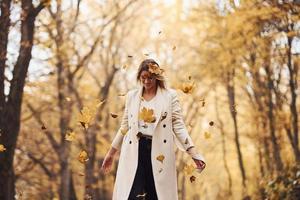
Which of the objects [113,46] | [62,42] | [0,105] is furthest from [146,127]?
[113,46]

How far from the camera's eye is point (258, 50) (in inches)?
698

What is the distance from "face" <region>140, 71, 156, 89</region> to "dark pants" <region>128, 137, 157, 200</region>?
497mm

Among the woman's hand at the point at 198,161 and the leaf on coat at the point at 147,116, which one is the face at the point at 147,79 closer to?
the leaf on coat at the point at 147,116

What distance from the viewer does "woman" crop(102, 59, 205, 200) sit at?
554 cm

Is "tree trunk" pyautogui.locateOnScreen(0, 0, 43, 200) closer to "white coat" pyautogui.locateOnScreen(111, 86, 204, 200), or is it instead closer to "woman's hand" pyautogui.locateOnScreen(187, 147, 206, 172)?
"white coat" pyautogui.locateOnScreen(111, 86, 204, 200)

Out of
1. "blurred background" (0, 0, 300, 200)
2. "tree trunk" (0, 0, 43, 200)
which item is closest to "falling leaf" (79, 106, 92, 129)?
"blurred background" (0, 0, 300, 200)

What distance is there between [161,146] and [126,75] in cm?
2400

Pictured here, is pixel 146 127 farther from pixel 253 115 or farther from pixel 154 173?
pixel 253 115

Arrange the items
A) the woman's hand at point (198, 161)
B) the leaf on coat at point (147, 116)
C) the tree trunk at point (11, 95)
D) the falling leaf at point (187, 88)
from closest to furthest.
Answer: the woman's hand at point (198, 161) → the leaf on coat at point (147, 116) → the falling leaf at point (187, 88) → the tree trunk at point (11, 95)

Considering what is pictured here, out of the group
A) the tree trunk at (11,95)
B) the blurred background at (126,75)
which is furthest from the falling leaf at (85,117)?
the tree trunk at (11,95)

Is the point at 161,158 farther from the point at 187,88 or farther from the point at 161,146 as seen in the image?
the point at 187,88

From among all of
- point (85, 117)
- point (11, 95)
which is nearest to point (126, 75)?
A: point (11, 95)

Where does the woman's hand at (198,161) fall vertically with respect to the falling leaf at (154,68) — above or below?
below

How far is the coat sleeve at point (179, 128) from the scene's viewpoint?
5.52 m
